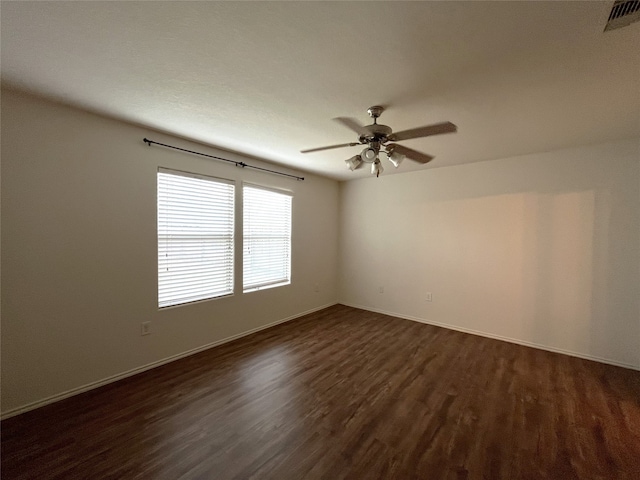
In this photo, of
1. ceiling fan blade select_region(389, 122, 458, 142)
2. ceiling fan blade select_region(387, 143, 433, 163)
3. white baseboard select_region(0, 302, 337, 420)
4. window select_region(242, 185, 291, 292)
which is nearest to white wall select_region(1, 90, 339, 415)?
white baseboard select_region(0, 302, 337, 420)

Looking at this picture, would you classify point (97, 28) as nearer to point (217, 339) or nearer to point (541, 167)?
point (217, 339)

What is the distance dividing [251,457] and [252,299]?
2.25m

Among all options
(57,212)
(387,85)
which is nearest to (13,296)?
(57,212)

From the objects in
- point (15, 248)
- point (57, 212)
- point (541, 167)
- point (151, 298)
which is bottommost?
point (151, 298)

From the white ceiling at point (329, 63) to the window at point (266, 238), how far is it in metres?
1.40

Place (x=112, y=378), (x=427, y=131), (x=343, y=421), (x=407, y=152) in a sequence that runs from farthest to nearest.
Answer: (x=112, y=378), (x=407, y=152), (x=343, y=421), (x=427, y=131)

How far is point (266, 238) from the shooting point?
4.02 metres

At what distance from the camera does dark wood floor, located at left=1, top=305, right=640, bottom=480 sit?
1630mm

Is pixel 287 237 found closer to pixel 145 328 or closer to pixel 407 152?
pixel 145 328

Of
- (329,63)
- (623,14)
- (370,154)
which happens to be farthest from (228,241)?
(623,14)

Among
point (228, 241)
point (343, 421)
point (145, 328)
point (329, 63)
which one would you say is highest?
point (329, 63)

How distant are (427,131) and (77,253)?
9.96 ft

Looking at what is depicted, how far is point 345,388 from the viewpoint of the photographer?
8.10 ft

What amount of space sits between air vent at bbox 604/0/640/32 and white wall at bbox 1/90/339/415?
337 centimetres
